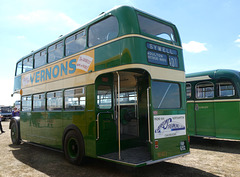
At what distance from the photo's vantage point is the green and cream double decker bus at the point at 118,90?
5.32 meters

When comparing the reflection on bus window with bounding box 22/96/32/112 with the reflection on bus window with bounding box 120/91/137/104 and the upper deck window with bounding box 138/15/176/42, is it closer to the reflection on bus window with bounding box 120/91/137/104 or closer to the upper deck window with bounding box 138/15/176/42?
the reflection on bus window with bounding box 120/91/137/104

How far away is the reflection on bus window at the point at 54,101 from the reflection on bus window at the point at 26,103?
6.23ft

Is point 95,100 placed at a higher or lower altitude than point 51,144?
higher

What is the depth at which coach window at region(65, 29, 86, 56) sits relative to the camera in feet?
22.0

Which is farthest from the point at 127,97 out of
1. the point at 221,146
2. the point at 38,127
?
the point at 221,146

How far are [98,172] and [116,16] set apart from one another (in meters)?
4.23

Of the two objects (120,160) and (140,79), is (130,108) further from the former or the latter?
(120,160)

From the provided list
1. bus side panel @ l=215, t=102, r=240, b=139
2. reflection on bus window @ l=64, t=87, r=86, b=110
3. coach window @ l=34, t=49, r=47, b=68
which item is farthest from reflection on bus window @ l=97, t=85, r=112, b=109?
bus side panel @ l=215, t=102, r=240, b=139

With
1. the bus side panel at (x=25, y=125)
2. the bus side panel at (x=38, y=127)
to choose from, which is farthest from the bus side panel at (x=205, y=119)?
the bus side panel at (x=25, y=125)

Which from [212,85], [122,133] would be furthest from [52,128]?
[212,85]

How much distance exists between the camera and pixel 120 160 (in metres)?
5.14

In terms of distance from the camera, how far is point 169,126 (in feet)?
18.6

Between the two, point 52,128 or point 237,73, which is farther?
point 237,73

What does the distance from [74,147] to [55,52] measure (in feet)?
12.0
